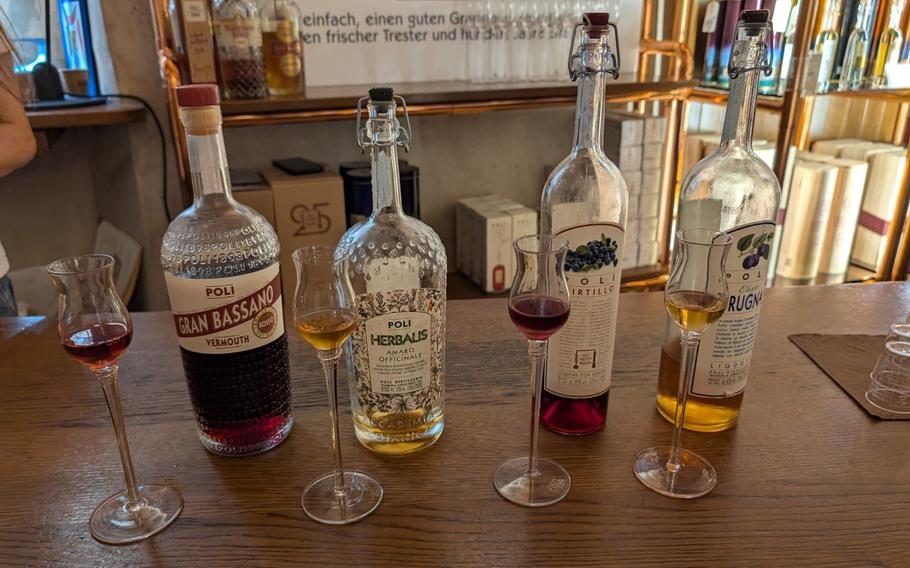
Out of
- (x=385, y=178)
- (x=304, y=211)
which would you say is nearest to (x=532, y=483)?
(x=385, y=178)

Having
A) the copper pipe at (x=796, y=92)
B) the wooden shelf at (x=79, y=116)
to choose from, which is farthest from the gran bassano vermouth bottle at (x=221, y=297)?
the copper pipe at (x=796, y=92)

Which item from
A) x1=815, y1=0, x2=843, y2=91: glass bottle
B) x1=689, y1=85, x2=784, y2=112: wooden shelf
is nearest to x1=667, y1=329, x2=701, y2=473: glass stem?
x1=689, y1=85, x2=784, y2=112: wooden shelf

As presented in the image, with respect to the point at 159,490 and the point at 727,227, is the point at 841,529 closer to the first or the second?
the point at 727,227

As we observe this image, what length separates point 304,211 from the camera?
1591 millimetres

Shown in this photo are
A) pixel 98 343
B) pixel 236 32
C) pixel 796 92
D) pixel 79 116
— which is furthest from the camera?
pixel 796 92

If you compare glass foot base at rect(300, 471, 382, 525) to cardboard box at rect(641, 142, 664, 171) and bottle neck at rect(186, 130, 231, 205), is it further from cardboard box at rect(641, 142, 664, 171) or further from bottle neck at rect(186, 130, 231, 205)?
cardboard box at rect(641, 142, 664, 171)

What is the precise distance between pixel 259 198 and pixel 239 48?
334 mm

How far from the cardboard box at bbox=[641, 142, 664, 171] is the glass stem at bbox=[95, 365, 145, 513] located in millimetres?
1662

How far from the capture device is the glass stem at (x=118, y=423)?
529mm

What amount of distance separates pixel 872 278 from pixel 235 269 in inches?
85.5

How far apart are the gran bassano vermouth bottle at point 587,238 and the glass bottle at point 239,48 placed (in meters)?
1.09

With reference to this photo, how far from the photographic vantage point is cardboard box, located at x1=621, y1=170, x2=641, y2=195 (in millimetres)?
1915

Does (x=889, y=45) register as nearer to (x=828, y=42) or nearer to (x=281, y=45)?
(x=828, y=42)

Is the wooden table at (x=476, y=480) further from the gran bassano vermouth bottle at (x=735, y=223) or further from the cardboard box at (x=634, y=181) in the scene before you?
the cardboard box at (x=634, y=181)
